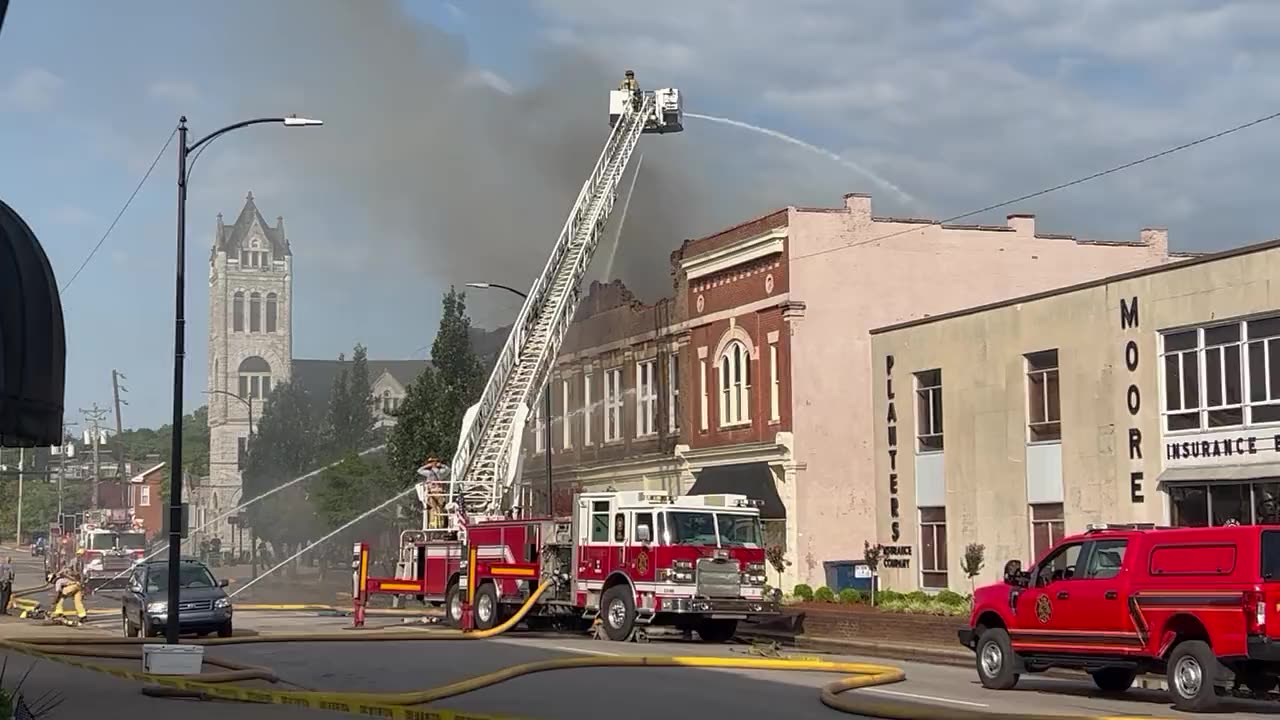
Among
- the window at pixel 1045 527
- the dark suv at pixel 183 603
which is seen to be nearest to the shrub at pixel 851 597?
the window at pixel 1045 527

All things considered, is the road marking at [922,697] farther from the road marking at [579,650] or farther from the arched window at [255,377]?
the arched window at [255,377]

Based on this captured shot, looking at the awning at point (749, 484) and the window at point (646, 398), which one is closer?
the awning at point (749, 484)

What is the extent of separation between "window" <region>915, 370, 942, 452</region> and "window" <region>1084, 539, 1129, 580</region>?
61.5 feet

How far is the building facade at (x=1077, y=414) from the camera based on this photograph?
95.7 feet

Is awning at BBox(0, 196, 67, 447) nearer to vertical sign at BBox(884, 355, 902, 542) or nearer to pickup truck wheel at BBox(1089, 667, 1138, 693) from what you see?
pickup truck wheel at BBox(1089, 667, 1138, 693)

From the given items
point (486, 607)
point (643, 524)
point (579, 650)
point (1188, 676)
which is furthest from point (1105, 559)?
point (486, 607)

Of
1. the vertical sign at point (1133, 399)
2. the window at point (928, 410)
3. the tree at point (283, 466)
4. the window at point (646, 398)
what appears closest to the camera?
the vertical sign at point (1133, 399)

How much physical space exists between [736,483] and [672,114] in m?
10.2

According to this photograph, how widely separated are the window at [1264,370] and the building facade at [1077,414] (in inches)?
1.0

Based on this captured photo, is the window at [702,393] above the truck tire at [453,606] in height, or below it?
above

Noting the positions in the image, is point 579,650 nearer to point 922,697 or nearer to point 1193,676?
point 922,697

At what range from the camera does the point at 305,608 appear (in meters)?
45.9

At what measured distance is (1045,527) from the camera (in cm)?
3381

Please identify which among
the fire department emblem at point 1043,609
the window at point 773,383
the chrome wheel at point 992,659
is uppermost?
the window at point 773,383
